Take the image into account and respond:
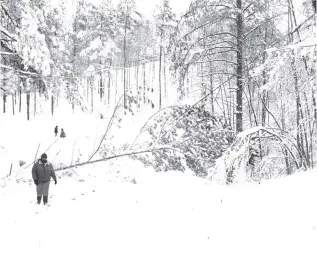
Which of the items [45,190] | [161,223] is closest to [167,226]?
[161,223]

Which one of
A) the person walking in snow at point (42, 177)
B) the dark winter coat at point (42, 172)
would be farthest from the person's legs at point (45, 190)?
the dark winter coat at point (42, 172)

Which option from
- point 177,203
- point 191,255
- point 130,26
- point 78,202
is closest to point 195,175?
point 177,203

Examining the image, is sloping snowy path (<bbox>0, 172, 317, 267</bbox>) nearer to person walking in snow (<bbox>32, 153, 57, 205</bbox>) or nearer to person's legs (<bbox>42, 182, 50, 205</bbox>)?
person's legs (<bbox>42, 182, 50, 205</bbox>)

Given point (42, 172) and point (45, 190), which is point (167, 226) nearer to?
point (45, 190)

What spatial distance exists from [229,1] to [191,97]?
11.5 feet

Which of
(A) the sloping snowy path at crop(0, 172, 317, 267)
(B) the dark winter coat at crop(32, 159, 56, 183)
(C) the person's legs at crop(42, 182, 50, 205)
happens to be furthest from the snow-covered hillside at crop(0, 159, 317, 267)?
(B) the dark winter coat at crop(32, 159, 56, 183)

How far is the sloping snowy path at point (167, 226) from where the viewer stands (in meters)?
6.07

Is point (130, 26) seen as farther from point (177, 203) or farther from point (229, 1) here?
point (177, 203)

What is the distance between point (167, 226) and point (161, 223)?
0.85 feet

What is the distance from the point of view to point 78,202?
1018 centimetres

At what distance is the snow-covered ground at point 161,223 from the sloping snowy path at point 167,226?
2 centimetres

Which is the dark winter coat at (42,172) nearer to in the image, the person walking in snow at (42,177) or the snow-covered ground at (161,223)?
the person walking in snow at (42,177)

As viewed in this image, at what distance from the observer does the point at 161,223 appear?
26.3 feet

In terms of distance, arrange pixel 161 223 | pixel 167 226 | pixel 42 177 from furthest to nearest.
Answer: pixel 42 177
pixel 161 223
pixel 167 226
